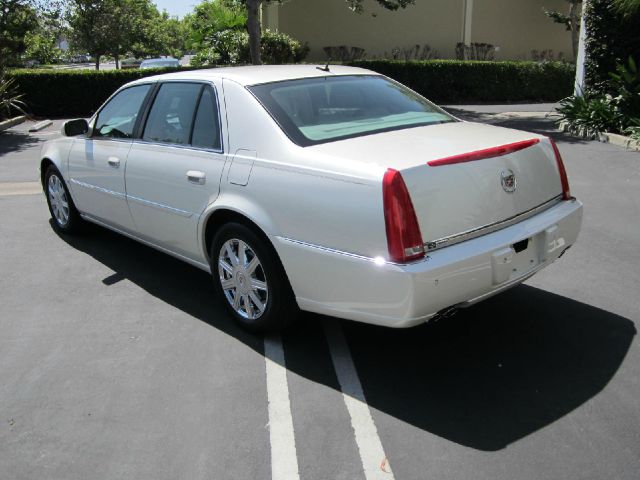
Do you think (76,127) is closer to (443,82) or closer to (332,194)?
(332,194)

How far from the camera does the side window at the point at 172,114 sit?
179 inches

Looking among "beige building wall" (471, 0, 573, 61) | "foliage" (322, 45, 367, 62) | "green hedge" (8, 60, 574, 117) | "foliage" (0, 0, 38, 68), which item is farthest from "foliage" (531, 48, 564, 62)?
"foliage" (0, 0, 38, 68)

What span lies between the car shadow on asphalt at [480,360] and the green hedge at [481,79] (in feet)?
58.1

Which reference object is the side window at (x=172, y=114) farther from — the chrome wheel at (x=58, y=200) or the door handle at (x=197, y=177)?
the chrome wheel at (x=58, y=200)

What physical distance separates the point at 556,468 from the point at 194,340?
2.34 metres

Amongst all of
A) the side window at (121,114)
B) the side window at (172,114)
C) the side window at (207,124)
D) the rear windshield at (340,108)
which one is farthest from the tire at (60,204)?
the rear windshield at (340,108)

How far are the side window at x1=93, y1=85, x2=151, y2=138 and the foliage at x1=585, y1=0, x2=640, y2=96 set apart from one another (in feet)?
32.4

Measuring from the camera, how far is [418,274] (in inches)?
122

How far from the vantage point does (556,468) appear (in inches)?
109

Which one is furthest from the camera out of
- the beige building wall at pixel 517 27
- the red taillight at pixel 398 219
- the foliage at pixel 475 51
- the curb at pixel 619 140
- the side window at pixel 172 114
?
the beige building wall at pixel 517 27

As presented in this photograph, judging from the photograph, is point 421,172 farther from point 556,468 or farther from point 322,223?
point 556,468

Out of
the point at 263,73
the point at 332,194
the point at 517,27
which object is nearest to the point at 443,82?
the point at 517,27

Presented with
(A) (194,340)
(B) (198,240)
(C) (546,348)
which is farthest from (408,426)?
(B) (198,240)

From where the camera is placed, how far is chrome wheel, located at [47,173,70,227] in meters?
6.37
